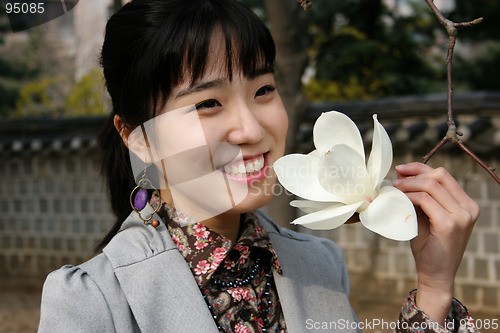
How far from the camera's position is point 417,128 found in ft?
14.6

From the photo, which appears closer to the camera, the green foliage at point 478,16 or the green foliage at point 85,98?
the green foliage at point 478,16

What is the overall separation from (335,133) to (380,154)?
10 cm

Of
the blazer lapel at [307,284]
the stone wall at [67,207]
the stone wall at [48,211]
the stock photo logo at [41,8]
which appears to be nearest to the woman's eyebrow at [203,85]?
the blazer lapel at [307,284]

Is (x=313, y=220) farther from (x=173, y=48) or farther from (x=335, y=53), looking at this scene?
(x=335, y=53)

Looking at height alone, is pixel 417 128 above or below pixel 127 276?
below

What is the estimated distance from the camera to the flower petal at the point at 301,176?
3.08 feet

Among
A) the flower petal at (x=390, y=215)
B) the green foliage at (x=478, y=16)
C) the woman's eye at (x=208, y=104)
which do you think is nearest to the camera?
the flower petal at (x=390, y=215)

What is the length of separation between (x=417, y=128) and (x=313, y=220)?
3.82m

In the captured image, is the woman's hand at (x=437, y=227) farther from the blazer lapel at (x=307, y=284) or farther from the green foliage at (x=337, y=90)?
the green foliage at (x=337, y=90)

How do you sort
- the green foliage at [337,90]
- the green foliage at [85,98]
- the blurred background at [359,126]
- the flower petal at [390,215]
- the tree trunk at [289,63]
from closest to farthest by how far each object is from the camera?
the flower petal at [390,215] → the tree trunk at [289,63] → the blurred background at [359,126] → the green foliage at [337,90] → the green foliage at [85,98]

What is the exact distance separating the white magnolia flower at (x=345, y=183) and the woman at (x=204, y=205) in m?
0.13

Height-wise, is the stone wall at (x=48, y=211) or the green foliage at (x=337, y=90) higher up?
the green foliage at (x=337, y=90)

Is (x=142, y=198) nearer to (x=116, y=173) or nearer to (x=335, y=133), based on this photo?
(x=116, y=173)

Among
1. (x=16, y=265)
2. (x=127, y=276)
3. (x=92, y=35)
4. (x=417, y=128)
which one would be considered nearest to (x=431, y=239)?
(x=127, y=276)
